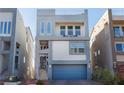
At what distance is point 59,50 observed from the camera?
13523 millimetres

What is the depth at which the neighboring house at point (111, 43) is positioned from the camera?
44.0 ft

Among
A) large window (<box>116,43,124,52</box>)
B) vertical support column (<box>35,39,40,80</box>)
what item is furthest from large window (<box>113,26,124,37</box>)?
vertical support column (<box>35,39,40,80</box>)

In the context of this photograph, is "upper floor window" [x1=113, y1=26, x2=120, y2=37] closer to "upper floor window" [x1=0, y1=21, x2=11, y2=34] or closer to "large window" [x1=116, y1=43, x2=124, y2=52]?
"large window" [x1=116, y1=43, x2=124, y2=52]

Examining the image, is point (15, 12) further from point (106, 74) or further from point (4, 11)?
point (106, 74)

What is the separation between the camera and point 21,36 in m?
14.9

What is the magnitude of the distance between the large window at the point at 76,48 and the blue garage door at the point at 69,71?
3.04ft

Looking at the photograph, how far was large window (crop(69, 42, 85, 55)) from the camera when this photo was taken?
44.1ft

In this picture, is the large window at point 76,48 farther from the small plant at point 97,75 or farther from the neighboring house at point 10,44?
the neighboring house at point 10,44

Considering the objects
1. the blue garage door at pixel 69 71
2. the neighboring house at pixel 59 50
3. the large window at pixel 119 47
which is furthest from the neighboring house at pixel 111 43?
the blue garage door at pixel 69 71

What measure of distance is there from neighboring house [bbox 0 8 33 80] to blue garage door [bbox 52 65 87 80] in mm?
2489
